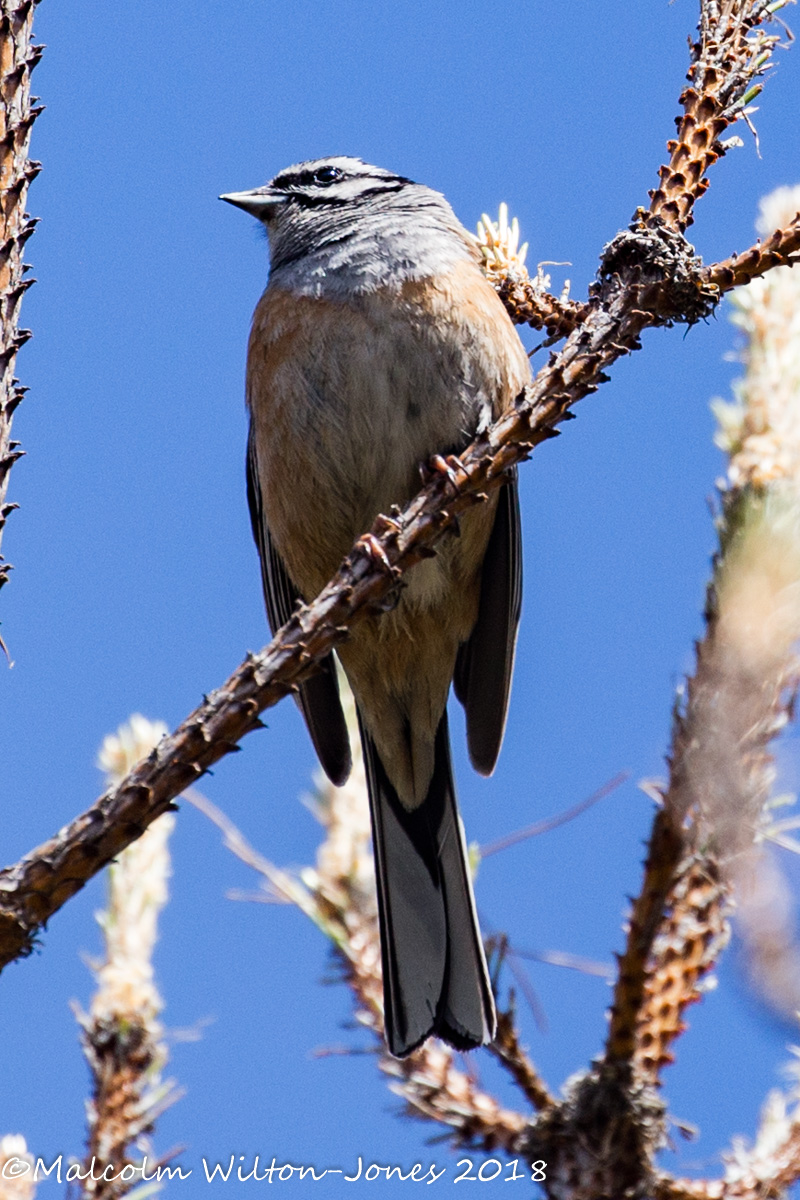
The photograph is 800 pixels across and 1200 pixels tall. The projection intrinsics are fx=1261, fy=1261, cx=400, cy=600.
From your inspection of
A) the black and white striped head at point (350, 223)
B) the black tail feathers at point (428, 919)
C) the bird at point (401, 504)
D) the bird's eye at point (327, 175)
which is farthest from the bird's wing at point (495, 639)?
the bird's eye at point (327, 175)

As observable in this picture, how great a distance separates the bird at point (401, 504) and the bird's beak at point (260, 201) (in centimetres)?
21

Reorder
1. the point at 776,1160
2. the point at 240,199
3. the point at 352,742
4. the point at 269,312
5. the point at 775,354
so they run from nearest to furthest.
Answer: the point at 776,1160
the point at 775,354
the point at 269,312
the point at 352,742
the point at 240,199

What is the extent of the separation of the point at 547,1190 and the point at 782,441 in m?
1.69

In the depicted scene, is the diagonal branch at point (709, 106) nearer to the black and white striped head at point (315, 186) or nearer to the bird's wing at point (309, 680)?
the bird's wing at point (309, 680)

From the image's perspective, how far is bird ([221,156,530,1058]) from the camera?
3.61 metres

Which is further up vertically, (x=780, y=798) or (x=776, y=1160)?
(x=780, y=798)

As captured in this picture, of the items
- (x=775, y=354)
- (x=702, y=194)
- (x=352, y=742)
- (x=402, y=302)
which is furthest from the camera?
(x=352, y=742)

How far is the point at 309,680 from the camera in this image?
4.26 metres

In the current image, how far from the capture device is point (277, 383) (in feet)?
12.6

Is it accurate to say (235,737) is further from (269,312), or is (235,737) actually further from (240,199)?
(240,199)

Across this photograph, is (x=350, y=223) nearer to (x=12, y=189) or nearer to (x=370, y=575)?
(x=370, y=575)

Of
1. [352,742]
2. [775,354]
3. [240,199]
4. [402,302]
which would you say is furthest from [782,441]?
[240,199]

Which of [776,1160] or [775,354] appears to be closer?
[776,1160]
